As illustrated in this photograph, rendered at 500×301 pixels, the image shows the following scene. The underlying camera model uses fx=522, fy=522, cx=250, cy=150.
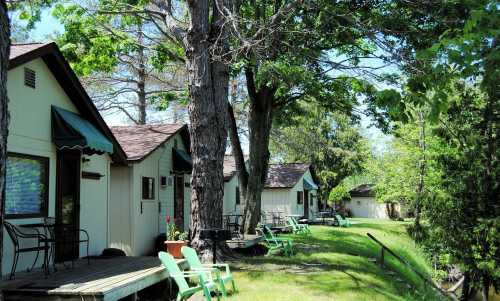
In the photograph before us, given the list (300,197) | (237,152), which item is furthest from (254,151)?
(300,197)

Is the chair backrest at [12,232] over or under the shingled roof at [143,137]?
under

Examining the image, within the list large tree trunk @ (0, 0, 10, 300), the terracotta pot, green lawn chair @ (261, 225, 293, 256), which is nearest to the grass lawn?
green lawn chair @ (261, 225, 293, 256)

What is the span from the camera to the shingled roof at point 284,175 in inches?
1351

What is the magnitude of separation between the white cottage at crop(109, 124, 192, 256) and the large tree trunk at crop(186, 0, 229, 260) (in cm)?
336

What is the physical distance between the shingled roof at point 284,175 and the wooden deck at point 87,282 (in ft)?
78.1

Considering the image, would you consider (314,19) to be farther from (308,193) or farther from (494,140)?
(308,193)

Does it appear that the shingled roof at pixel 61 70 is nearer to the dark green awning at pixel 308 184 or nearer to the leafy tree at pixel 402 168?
the leafy tree at pixel 402 168

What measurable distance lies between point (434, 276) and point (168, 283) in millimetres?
16499

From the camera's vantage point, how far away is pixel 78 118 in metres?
11.9

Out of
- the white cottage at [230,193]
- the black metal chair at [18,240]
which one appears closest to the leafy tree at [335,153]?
the white cottage at [230,193]

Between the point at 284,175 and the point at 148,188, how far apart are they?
20.2 meters

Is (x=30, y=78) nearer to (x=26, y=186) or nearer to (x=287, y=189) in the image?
(x=26, y=186)

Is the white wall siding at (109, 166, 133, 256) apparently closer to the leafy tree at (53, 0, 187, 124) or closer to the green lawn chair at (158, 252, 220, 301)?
the leafy tree at (53, 0, 187, 124)

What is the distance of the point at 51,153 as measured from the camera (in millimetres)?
10961
